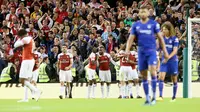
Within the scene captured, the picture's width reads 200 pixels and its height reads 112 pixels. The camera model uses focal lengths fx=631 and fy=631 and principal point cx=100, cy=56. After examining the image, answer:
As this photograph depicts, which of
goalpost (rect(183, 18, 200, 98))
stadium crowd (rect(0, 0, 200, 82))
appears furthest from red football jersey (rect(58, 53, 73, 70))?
goalpost (rect(183, 18, 200, 98))

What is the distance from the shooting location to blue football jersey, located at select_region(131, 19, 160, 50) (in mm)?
15719

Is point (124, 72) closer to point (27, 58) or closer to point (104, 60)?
point (104, 60)

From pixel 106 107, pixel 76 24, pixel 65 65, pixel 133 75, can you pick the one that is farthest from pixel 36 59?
pixel 106 107

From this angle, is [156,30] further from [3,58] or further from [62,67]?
[3,58]

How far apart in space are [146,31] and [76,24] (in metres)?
13.9

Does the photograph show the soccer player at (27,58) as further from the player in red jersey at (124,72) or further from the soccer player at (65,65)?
the player in red jersey at (124,72)

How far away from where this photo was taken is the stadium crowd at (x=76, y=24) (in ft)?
88.0

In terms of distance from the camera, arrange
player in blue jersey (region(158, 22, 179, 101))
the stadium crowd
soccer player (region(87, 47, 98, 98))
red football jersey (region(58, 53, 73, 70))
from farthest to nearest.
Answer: the stadium crowd, soccer player (region(87, 47, 98, 98)), red football jersey (region(58, 53, 73, 70)), player in blue jersey (region(158, 22, 179, 101))

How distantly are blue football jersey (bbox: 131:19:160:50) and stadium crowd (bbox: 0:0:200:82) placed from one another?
894 centimetres

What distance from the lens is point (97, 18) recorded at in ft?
→ 99.0

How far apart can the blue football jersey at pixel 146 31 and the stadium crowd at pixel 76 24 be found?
8937 millimetres

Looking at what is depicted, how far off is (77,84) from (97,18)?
4.73 metres

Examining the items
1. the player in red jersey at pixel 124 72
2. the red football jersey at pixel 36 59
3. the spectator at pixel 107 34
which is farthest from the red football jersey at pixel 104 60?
the red football jersey at pixel 36 59

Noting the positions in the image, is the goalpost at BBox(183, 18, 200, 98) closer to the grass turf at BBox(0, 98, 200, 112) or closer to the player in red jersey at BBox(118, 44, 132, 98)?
the player in red jersey at BBox(118, 44, 132, 98)
